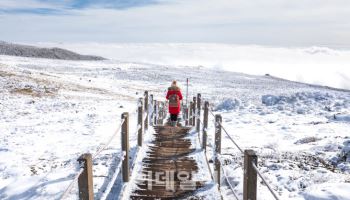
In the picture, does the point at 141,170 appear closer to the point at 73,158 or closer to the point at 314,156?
the point at 73,158

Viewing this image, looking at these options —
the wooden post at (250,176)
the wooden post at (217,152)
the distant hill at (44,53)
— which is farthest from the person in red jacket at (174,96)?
the distant hill at (44,53)

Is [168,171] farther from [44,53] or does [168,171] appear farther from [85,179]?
[44,53]

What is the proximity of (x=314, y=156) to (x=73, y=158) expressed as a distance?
6830mm

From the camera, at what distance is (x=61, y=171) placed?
28.3 feet

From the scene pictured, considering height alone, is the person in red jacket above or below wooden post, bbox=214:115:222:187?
above

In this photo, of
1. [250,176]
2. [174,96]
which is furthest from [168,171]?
[174,96]

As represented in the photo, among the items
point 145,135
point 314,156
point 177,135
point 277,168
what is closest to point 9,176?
point 145,135

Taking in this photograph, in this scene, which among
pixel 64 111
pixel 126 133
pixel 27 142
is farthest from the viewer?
pixel 64 111

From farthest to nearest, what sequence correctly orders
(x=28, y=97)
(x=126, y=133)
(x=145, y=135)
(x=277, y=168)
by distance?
(x=28, y=97) < (x=145, y=135) < (x=277, y=168) < (x=126, y=133)

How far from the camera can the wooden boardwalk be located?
7.16 meters

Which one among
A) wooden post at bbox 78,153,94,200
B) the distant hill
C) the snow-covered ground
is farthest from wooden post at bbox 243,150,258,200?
the distant hill

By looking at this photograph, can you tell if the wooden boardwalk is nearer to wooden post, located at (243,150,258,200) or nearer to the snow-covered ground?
the snow-covered ground

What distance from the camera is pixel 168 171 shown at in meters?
8.31

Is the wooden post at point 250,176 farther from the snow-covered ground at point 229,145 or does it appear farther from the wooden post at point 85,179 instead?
the snow-covered ground at point 229,145
